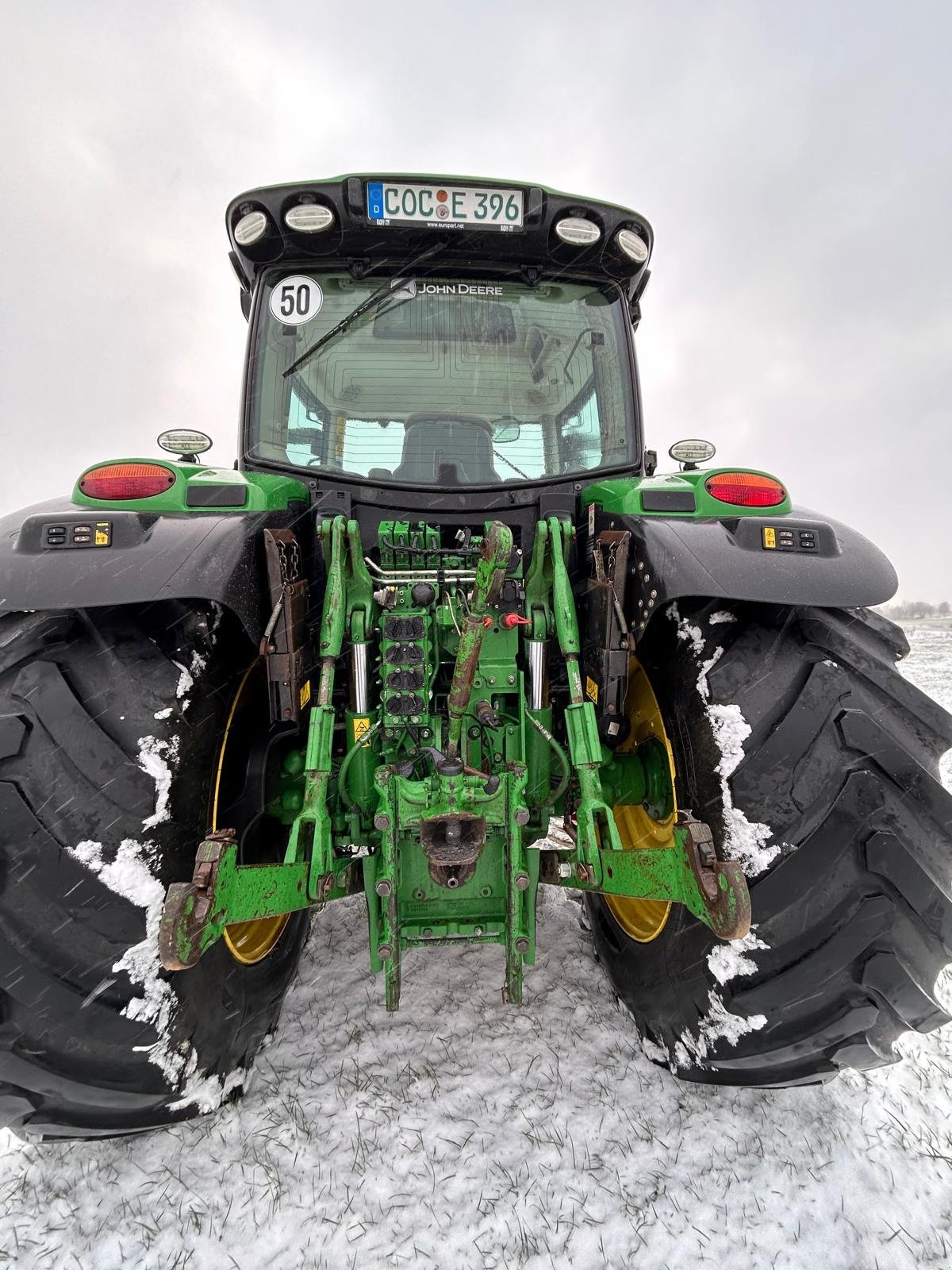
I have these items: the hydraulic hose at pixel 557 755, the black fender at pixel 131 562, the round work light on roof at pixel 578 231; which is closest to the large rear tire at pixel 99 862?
the black fender at pixel 131 562

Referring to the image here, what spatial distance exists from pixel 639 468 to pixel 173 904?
2.13 meters

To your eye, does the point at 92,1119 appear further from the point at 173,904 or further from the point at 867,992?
the point at 867,992

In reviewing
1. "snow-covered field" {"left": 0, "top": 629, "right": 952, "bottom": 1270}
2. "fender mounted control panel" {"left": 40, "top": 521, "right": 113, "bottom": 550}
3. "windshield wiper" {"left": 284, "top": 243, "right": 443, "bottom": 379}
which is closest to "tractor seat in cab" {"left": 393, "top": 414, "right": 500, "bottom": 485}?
"windshield wiper" {"left": 284, "top": 243, "right": 443, "bottom": 379}

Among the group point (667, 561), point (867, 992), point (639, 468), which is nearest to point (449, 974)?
point (867, 992)

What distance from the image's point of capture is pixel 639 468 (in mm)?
2523

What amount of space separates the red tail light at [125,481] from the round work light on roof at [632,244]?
178 centimetres

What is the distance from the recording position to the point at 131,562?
4.82ft

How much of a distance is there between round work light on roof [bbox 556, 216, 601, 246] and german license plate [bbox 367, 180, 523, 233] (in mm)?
158

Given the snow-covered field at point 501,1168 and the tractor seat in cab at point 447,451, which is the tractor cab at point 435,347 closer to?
the tractor seat in cab at point 447,451

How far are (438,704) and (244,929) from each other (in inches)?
35.7

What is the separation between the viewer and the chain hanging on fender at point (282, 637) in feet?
5.64

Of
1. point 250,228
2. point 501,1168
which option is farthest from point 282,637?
point 250,228

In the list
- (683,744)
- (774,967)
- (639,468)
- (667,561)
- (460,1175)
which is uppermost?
(639,468)

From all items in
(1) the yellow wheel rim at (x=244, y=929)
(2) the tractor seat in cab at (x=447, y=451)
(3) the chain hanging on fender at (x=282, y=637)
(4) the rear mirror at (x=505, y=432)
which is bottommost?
(1) the yellow wheel rim at (x=244, y=929)
